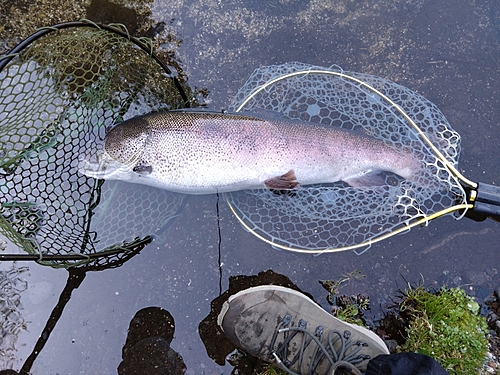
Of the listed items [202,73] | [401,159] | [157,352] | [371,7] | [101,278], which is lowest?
[157,352]

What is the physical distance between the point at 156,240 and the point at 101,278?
0.48 meters

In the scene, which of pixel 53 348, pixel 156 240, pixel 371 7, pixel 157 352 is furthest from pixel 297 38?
pixel 53 348

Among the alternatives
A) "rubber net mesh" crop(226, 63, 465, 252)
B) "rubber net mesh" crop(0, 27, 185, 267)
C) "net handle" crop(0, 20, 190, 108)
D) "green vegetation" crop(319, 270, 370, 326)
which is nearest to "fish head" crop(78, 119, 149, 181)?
"rubber net mesh" crop(0, 27, 185, 267)

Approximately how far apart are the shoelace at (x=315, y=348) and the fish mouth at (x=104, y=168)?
1.50m

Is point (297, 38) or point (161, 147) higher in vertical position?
point (297, 38)

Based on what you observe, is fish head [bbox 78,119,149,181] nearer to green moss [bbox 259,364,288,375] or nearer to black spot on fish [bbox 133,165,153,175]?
black spot on fish [bbox 133,165,153,175]

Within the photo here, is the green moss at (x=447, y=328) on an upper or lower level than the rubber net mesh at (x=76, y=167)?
lower

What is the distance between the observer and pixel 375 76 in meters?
3.02

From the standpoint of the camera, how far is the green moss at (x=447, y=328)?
250 centimetres

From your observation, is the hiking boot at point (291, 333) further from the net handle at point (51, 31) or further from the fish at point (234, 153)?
the net handle at point (51, 31)

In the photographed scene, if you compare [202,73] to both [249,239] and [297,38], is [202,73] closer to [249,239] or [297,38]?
[297,38]

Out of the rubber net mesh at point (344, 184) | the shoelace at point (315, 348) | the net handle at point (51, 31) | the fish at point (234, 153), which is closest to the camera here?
the net handle at point (51, 31)

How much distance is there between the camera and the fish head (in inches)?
102

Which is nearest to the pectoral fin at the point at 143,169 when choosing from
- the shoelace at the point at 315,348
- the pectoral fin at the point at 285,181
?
the pectoral fin at the point at 285,181
